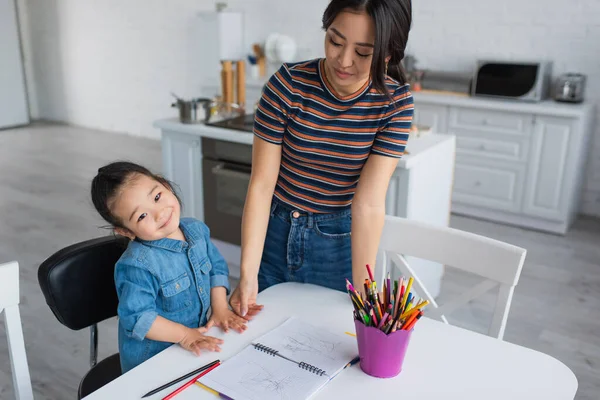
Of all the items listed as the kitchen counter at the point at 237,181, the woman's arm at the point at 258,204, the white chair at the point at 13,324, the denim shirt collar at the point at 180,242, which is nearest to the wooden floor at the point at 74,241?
the kitchen counter at the point at 237,181

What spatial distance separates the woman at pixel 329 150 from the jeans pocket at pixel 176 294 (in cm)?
10

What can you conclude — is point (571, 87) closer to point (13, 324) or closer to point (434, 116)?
point (434, 116)

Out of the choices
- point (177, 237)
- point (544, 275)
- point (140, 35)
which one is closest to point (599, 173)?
point (544, 275)

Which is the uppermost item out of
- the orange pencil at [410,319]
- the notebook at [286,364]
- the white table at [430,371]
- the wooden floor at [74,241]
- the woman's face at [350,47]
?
the woman's face at [350,47]

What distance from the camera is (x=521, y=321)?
263cm

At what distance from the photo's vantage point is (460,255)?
1.38 metres

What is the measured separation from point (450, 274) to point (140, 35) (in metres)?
4.31

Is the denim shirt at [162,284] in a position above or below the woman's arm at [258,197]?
below

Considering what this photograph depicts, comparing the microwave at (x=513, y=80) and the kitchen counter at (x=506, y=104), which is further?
the microwave at (x=513, y=80)

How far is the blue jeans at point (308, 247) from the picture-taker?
1.36 metres

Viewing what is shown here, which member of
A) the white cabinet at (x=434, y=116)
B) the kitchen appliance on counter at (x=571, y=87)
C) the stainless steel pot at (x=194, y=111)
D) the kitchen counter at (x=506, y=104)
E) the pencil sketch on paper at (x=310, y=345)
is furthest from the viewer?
the white cabinet at (x=434, y=116)

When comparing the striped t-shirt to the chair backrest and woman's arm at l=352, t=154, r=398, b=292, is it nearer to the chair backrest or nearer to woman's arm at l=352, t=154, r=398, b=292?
woman's arm at l=352, t=154, r=398, b=292

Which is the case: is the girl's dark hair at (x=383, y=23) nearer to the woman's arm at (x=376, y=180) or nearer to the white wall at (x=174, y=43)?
the woman's arm at (x=376, y=180)

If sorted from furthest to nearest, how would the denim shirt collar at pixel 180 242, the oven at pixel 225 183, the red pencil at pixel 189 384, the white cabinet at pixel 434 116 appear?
the white cabinet at pixel 434 116 → the oven at pixel 225 183 → the denim shirt collar at pixel 180 242 → the red pencil at pixel 189 384
